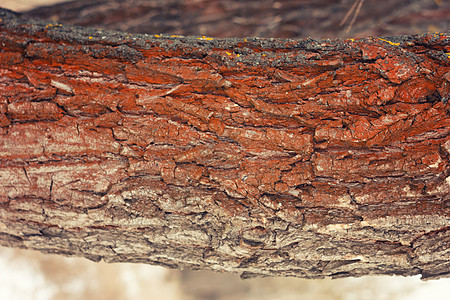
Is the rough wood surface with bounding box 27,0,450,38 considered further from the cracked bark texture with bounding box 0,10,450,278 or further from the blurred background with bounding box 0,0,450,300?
the cracked bark texture with bounding box 0,10,450,278

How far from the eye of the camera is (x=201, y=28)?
178cm

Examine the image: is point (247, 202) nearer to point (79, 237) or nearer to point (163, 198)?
point (163, 198)

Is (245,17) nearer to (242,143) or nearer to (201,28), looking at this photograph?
(201,28)

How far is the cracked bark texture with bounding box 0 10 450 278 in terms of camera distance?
0.92m

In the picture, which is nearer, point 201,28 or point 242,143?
point 242,143

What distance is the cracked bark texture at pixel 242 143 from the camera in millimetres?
921

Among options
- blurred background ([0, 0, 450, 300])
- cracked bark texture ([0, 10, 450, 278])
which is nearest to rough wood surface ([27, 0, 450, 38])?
blurred background ([0, 0, 450, 300])

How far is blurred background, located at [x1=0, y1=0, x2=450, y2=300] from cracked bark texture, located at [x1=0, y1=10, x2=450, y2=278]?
0.82m

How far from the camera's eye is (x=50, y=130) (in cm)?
97

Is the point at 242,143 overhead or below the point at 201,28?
below

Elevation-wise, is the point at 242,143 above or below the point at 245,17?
below

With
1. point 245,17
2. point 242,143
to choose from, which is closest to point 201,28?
point 245,17

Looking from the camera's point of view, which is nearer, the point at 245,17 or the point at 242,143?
the point at 242,143

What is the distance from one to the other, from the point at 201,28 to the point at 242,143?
111 centimetres
